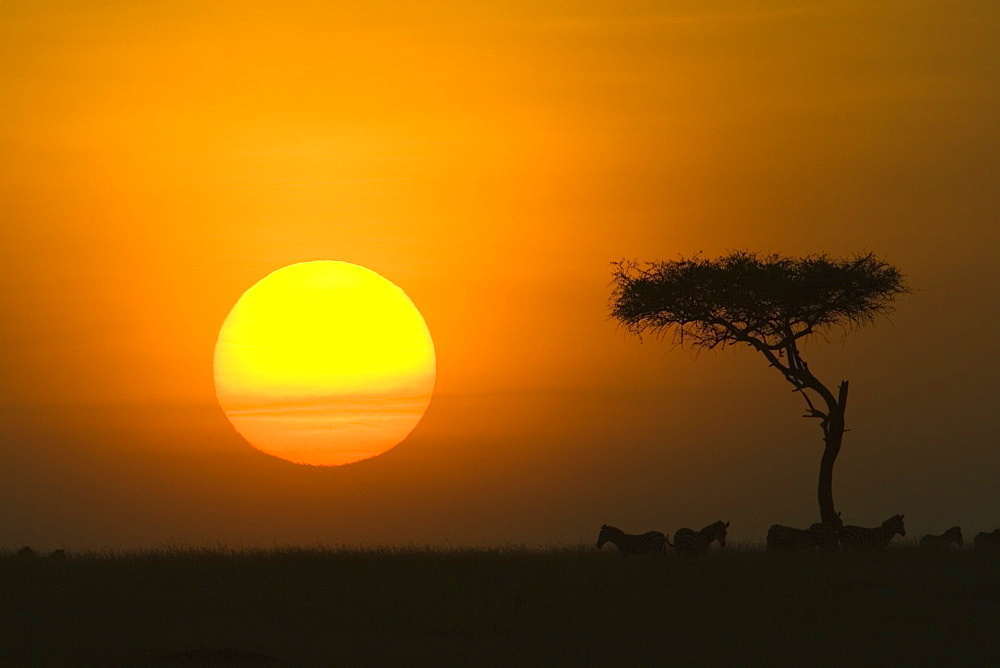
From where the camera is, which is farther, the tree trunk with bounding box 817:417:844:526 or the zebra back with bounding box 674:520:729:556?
the tree trunk with bounding box 817:417:844:526

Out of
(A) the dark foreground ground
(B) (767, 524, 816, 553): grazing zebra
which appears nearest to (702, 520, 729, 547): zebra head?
(B) (767, 524, 816, 553): grazing zebra

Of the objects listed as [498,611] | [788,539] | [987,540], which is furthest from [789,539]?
[498,611]

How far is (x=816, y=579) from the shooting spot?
25547 mm

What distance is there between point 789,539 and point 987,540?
806cm

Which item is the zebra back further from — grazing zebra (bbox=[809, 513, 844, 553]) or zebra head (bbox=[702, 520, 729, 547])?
grazing zebra (bbox=[809, 513, 844, 553])

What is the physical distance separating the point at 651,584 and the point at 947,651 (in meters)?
6.97

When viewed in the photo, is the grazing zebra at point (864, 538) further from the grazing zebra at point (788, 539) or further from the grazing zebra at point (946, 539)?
the grazing zebra at point (946, 539)

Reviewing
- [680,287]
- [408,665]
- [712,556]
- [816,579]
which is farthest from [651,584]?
[680,287]

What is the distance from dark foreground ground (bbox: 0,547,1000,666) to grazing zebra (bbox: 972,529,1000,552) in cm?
591

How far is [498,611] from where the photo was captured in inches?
906

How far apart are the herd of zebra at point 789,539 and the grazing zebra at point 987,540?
0.43 meters

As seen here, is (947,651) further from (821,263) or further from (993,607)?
(821,263)

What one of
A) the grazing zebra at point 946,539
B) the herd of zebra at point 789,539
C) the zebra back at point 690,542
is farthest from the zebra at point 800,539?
the grazing zebra at point 946,539

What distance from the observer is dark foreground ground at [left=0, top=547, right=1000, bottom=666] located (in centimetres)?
1927
